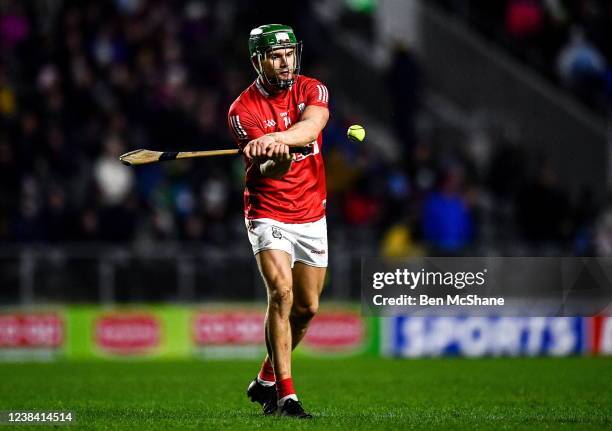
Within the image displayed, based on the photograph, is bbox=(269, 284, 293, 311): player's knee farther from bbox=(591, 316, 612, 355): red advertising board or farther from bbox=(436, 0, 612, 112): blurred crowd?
bbox=(436, 0, 612, 112): blurred crowd

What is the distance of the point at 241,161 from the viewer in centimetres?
2009

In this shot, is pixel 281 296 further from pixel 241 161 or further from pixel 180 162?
pixel 241 161

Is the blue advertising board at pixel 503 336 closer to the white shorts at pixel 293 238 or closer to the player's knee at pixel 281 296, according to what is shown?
the white shorts at pixel 293 238

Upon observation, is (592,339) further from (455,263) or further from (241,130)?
(241,130)

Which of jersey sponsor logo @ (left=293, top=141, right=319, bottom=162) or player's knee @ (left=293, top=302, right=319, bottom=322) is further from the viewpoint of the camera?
player's knee @ (left=293, top=302, right=319, bottom=322)

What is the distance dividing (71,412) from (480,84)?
14.8 meters

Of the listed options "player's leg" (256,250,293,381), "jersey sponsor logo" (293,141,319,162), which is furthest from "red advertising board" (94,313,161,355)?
"player's leg" (256,250,293,381)

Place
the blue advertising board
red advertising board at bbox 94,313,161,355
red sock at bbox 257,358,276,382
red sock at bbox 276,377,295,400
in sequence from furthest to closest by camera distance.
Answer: red advertising board at bbox 94,313,161,355 < the blue advertising board < red sock at bbox 257,358,276,382 < red sock at bbox 276,377,295,400

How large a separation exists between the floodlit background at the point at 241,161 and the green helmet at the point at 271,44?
28.4 feet

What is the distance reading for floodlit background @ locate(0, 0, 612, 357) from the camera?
18453mm

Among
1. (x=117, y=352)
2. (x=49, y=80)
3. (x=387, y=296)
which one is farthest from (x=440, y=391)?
(x=49, y=80)

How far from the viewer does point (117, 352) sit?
1909 centimetres

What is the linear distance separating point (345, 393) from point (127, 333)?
294 inches

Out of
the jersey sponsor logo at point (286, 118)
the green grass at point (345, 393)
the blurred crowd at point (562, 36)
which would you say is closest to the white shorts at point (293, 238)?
the jersey sponsor logo at point (286, 118)
